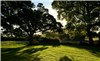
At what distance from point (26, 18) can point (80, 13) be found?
12.3 meters

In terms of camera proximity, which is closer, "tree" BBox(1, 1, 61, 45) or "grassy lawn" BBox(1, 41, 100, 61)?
"grassy lawn" BBox(1, 41, 100, 61)

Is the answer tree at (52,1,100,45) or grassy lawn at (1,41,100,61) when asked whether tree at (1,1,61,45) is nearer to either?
tree at (52,1,100,45)

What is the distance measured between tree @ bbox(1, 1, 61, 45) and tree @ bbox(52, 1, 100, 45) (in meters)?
3.51

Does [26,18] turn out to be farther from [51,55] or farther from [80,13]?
[51,55]

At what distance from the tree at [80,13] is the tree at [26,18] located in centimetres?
351

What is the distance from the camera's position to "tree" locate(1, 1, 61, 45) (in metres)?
42.7

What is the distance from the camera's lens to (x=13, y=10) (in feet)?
143

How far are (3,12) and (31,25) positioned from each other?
874 cm

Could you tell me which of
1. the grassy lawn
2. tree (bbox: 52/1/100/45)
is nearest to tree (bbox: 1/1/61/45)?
tree (bbox: 52/1/100/45)

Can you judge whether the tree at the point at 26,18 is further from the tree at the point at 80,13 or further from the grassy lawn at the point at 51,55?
the grassy lawn at the point at 51,55

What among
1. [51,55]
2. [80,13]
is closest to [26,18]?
[80,13]

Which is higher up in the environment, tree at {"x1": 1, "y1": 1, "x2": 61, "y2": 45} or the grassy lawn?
tree at {"x1": 1, "y1": 1, "x2": 61, "y2": 45}

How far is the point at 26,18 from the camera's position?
150 feet

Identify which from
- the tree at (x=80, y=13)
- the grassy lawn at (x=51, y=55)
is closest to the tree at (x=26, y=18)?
the tree at (x=80, y=13)
